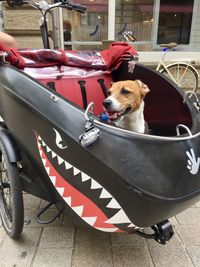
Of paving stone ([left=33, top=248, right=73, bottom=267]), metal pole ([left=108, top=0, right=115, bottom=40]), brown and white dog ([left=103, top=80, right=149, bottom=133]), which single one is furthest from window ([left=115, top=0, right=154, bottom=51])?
paving stone ([left=33, top=248, right=73, bottom=267])

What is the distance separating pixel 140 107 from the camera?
198cm

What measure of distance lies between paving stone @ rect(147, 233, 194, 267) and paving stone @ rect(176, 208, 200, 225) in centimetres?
24

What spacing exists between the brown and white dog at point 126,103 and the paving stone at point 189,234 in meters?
0.75

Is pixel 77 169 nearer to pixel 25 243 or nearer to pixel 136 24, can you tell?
pixel 25 243

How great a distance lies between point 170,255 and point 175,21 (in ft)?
15.6

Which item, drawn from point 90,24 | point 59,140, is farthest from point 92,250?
point 90,24

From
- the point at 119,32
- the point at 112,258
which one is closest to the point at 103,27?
the point at 119,32

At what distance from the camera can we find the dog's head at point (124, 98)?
1819mm

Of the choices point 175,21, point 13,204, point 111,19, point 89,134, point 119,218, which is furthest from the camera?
point 175,21

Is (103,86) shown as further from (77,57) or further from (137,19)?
(137,19)

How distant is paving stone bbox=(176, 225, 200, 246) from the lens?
5.98 ft

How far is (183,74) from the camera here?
477 cm

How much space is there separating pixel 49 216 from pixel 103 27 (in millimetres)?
4046

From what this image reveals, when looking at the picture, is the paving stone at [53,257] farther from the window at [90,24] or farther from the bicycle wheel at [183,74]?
the window at [90,24]
